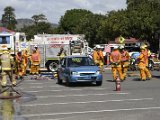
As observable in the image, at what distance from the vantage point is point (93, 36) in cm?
9144

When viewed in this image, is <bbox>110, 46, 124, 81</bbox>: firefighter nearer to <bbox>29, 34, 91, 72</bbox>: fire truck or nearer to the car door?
the car door

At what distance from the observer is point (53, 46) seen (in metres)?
33.3

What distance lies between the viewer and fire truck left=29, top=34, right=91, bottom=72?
3288 centimetres

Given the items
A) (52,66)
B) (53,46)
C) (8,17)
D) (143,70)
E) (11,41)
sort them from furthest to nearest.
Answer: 1. (8,17)
2. (53,46)
3. (52,66)
4. (11,41)
5. (143,70)

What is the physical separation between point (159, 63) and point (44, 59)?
26.8 ft

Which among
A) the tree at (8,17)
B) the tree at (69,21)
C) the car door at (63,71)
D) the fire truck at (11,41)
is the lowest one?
the car door at (63,71)

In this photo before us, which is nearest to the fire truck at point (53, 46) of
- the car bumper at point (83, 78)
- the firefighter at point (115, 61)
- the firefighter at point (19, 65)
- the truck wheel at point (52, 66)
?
the truck wheel at point (52, 66)

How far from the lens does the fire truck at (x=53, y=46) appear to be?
32.9 m

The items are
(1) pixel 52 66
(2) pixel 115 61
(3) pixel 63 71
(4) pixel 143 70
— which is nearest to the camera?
(3) pixel 63 71

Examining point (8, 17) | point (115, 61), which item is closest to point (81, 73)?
point (115, 61)

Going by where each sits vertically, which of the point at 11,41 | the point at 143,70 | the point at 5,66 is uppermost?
the point at 11,41

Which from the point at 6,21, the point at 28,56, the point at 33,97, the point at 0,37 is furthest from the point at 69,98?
the point at 6,21

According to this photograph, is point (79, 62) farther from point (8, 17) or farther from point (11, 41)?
point (8, 17)

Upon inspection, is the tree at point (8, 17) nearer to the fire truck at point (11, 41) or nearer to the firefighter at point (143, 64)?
the fire truck at point (11, 41)
